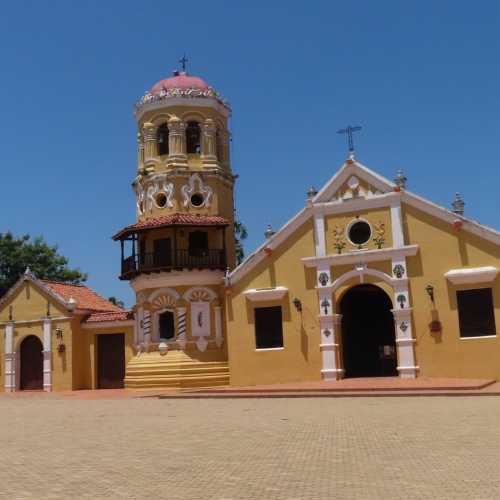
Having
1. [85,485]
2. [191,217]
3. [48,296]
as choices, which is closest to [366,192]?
[191,217]

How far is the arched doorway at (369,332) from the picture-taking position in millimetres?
28109

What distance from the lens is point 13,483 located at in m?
8.74

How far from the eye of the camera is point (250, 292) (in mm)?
27922

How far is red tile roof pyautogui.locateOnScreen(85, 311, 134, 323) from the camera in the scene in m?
31.9

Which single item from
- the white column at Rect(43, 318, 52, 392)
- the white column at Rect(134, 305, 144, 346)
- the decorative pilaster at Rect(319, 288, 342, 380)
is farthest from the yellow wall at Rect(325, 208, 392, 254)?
the white column at Rect(43, 318, 52, 392)

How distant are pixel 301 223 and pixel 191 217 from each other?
209 inches

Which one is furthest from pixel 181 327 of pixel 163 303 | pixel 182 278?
pixel 182 278

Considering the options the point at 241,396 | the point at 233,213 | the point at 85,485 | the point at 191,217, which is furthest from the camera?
the point at 233,213

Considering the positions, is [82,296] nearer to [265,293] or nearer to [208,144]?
[208,144]

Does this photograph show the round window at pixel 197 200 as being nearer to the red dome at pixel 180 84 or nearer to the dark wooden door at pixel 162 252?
the dark wooden door at pixel 162 252

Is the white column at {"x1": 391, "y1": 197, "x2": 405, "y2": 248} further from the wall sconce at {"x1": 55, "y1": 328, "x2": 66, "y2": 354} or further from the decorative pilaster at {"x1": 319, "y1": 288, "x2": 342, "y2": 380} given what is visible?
the wall sconce at {"x1": 55, "y1": 328, "x2": 66, "y2": 354}

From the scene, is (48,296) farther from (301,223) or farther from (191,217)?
(301,223)

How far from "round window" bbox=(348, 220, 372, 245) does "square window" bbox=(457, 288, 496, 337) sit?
4157 mm

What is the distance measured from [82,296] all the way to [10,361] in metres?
4.79
